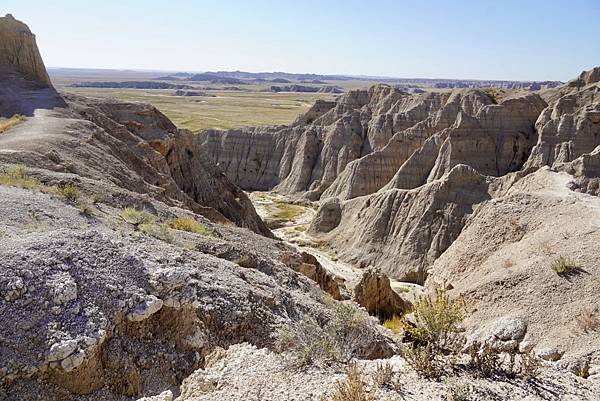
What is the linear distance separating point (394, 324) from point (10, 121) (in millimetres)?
18309

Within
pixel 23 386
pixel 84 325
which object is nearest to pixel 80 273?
pixel 84 325

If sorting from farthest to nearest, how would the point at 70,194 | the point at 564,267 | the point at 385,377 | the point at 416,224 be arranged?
the point at 416,224 → the point at 564,267 → the point at 70,194 → the point at 385,377

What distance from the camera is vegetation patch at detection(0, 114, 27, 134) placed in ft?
71.1

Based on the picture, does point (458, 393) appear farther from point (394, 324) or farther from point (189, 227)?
point (394, 324)

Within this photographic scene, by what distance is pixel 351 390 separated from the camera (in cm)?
617

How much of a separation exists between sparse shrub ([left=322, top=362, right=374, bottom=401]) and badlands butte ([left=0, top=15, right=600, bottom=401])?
56 millimetres

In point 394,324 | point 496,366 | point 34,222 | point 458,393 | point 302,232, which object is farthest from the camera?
point 302,232

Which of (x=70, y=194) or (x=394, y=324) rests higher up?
(x=70, y=194)

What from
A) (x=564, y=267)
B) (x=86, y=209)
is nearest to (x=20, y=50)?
(x=86, y=209)

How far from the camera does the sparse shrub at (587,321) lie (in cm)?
1285

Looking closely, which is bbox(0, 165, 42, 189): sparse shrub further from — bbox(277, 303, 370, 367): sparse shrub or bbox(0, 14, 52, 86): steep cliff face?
bbox(0, 14, 52, 86): steep cliff face

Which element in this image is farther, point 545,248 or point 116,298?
point 545,248

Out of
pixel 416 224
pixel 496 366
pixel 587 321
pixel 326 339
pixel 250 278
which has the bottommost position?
pixel 416 224

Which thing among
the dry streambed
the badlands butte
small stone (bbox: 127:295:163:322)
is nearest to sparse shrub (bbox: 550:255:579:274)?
the badlands butte
